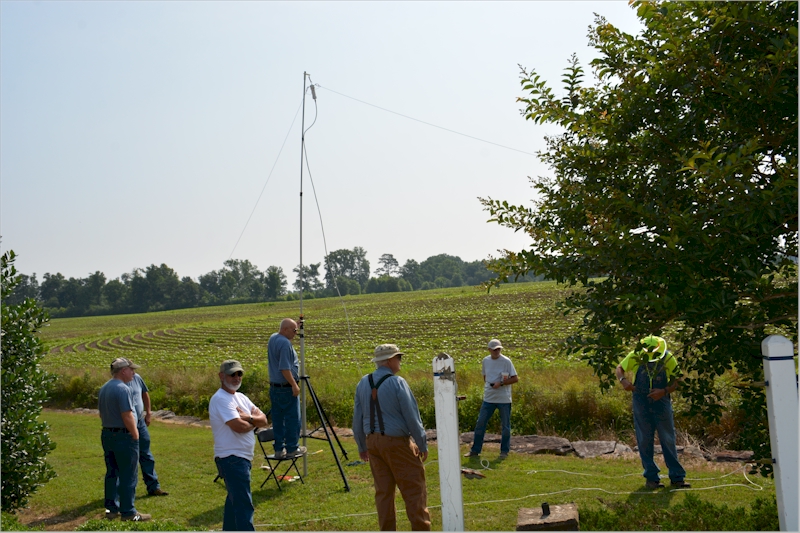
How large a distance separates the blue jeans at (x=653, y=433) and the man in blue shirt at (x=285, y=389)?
15.6 feet

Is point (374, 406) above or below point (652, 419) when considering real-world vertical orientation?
above

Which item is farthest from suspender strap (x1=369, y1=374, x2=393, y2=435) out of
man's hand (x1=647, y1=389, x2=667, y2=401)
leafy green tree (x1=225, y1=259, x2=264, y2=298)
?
leafy green tree (x1=225, y1=259, x2=264, y2=298)

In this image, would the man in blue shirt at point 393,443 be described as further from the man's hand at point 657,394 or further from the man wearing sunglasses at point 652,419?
the man's hand at point 657,394

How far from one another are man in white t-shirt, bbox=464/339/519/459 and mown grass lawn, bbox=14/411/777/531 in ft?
1.11

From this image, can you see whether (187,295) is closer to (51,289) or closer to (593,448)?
(51,289)

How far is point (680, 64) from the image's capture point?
587cm

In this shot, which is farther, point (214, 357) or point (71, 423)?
point (214, 357)

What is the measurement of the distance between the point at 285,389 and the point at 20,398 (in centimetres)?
348

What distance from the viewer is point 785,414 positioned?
16.2 feet

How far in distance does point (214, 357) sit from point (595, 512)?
1236 inches

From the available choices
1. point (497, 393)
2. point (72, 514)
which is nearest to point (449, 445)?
point (497, 393)

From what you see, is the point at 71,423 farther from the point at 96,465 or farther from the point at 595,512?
the point at 595,512

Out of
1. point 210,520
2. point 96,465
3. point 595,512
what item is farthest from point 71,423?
point 595,512

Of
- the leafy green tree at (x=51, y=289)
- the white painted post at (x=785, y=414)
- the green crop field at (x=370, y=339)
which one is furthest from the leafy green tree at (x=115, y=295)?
the white painted post at (x=785, y=414)
